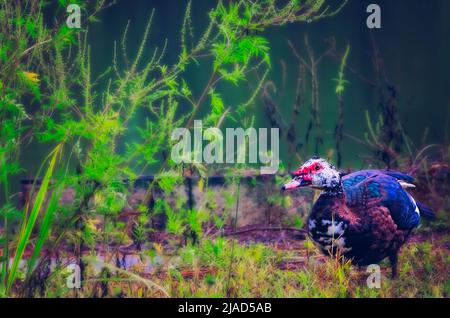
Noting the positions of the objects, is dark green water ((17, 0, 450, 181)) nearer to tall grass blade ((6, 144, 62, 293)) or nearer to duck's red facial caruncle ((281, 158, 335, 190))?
duck's red facial caruncle ((281, 158, 335, 190))

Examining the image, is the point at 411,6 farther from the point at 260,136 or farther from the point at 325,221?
the point at 325,221

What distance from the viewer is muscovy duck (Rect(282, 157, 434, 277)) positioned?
4.07 metres

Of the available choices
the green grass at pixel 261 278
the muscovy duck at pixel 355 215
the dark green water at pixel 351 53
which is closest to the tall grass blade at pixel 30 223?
the green grass at pixel 261 278

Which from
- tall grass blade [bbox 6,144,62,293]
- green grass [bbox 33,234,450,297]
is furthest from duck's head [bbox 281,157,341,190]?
tall grass blade [bbox 6,144,62,293]

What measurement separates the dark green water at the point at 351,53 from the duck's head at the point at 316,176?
2.48 meters

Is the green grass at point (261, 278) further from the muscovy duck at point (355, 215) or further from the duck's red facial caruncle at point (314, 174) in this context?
the duck's red facial caruncle at point (314, 174)

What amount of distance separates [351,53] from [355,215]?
3.12 meters

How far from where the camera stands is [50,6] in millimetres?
6430

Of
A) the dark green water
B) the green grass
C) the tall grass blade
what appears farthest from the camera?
the dark green water

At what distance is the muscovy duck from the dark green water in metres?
2.44

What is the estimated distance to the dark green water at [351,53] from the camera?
664 centimetres

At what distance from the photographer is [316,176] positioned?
4086 millimetres

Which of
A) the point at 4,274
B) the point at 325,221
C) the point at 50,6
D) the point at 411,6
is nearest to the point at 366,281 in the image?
the point at 325,221

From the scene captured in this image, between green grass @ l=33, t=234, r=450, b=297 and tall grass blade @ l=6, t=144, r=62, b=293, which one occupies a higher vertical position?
tall grass blade @ l=6, t=144, r=62, b=293
